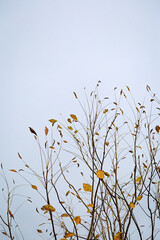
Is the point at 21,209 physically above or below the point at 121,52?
below

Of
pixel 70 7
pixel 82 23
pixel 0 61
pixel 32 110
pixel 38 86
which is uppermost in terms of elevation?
pixel 70 7

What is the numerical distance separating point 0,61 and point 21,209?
6.14 feet

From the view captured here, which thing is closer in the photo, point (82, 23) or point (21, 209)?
point (21, 209)

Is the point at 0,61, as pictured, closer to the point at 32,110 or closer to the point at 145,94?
the point at 32,110

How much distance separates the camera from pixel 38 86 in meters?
2.44

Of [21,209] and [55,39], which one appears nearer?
[21,209]

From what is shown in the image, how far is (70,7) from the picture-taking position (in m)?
2.56

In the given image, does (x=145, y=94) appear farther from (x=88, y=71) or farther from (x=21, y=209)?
(x=21, y=209)

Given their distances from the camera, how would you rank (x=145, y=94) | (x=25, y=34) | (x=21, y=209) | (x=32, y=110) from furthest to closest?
(x=25, y=34)
(x=32, y=110)
(x=145, y=94)
(x=21, y=209)

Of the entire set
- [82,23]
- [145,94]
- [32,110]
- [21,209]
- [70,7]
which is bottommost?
[21,209]

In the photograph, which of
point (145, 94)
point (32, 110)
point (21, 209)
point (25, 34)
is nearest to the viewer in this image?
point (21, 209)

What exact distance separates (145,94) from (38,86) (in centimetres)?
136

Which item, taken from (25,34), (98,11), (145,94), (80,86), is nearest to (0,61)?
(25,34)

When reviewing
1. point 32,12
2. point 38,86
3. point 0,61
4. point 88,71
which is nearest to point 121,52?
point 88,71
